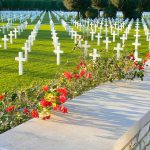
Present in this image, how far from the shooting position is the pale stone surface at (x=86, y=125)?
4.69m

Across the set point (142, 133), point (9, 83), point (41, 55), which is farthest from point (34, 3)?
point (142, 133)

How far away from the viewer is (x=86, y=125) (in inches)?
213

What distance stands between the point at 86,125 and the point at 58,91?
2.43ft

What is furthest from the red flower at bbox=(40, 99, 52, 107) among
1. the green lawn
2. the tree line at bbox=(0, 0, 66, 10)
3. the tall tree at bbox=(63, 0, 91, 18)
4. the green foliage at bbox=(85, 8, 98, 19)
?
the tree line at bbox=(0, 0, 66, 10)

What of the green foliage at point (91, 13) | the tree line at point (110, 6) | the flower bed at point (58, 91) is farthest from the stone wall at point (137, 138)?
the green foliage at point (91, 13)

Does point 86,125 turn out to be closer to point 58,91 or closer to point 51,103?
point 51,103

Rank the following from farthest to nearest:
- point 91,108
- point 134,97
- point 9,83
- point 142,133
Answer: point 9,83 → point 134,97 → point 91,108 → point 142,133

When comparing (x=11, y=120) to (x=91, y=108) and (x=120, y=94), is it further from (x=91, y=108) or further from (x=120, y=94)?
(x=120, y=94)

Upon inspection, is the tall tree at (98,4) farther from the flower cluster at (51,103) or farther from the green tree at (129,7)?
the flower cluster at (51,103)

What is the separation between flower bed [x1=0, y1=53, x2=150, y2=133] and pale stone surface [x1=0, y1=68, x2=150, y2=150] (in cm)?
20

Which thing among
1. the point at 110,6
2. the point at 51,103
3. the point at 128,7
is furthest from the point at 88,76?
the point at 110,6

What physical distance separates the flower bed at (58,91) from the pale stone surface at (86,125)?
0.67ft

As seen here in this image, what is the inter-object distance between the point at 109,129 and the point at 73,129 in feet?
1.32

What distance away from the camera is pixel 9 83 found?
10922mm
